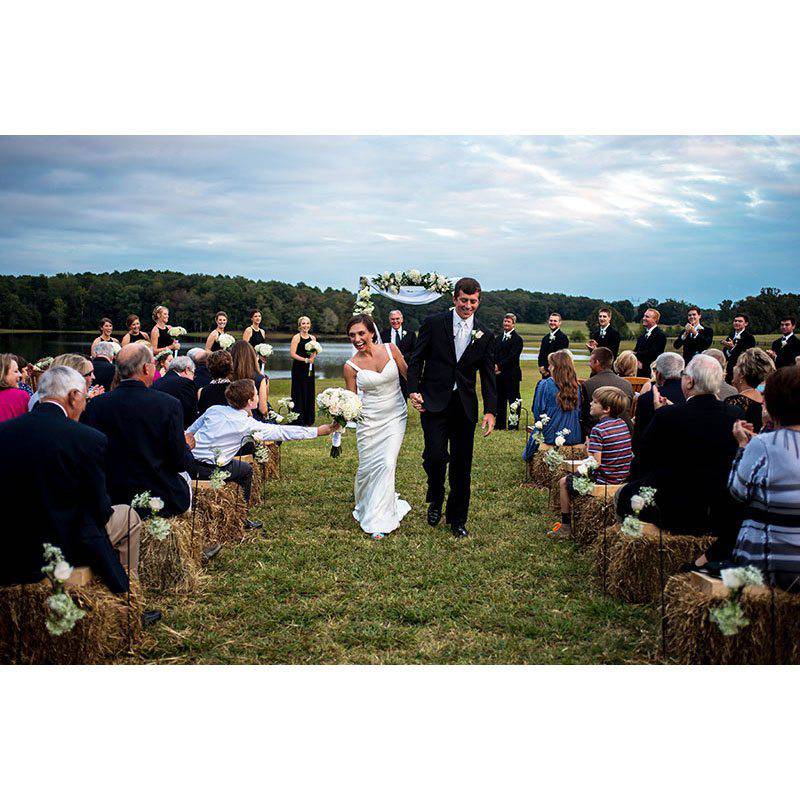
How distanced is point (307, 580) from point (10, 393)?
298 cm

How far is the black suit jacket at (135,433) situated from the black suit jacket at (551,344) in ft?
30.8

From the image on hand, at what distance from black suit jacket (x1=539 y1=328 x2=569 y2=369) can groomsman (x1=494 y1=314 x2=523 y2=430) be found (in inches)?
17.9

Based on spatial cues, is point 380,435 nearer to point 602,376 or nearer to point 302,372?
point 602,376

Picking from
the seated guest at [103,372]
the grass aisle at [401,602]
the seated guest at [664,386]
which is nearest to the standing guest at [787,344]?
the seated guest at [664,386]

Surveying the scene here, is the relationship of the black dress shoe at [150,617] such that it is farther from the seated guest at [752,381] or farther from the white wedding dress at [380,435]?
the seated guest at [752,381]

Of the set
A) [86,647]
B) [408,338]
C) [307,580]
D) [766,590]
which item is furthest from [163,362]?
[766,590]

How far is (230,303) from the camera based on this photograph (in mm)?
13188

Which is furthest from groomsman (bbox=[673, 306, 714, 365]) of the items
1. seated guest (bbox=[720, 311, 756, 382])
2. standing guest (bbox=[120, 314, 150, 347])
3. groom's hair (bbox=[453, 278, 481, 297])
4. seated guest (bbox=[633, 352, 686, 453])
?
standing guest (bbox=[120, 314, 150, 347])

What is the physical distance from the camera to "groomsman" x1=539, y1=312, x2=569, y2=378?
42.7 ft

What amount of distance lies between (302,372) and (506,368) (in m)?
4.00

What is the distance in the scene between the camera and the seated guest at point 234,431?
20.8 ft

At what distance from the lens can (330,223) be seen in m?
12.7

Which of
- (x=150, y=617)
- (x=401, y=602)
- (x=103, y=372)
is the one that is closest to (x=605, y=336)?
(x=103, y=372)

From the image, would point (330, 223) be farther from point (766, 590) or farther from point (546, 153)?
point (766, 590)
